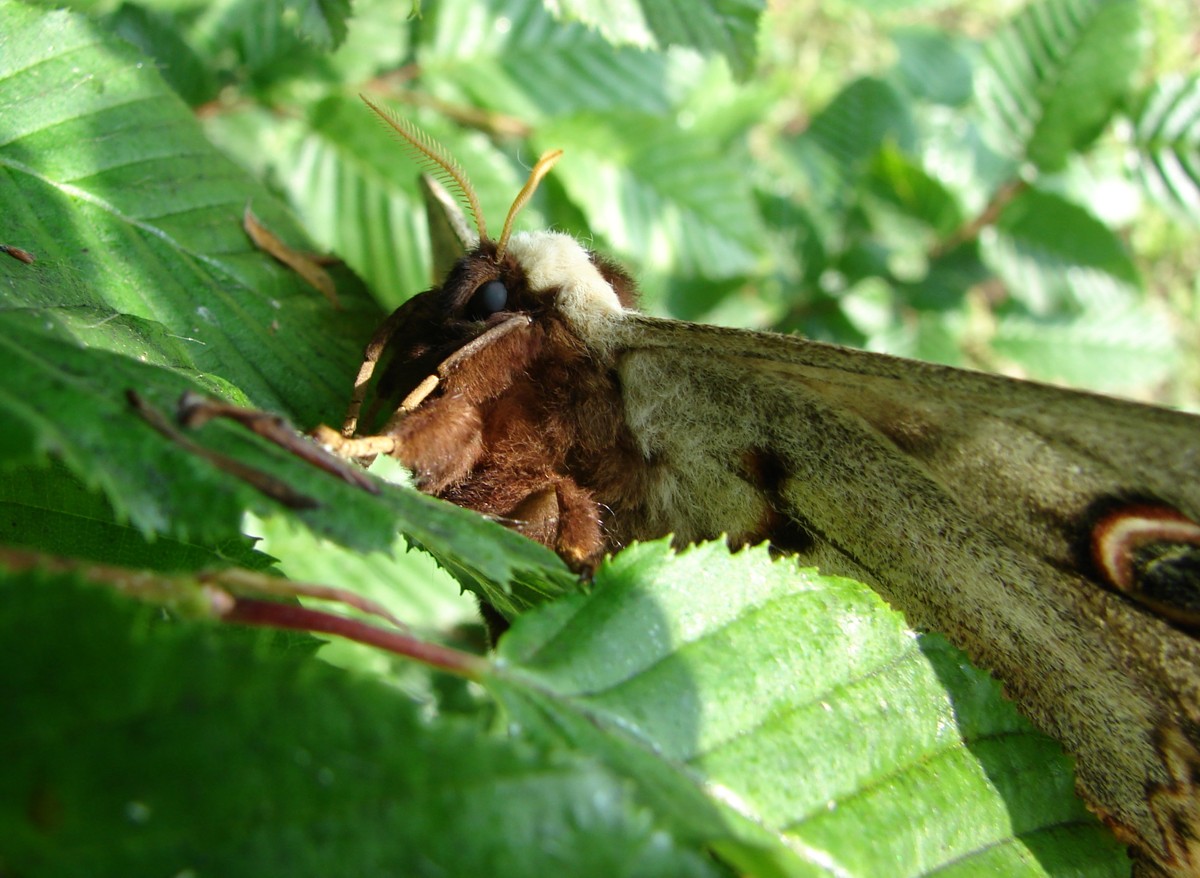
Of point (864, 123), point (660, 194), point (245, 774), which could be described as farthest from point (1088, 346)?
point (245, 774)

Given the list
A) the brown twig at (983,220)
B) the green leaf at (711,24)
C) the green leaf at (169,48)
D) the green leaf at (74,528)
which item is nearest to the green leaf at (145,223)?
the green leaf at (74,528)

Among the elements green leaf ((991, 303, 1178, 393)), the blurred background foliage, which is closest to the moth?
the blurred background foliage

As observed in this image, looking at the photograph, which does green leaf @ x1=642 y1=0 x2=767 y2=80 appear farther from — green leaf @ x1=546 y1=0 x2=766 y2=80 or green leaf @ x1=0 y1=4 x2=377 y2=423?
green leaf @ x1=0 y1=4 x2=377 y2=423

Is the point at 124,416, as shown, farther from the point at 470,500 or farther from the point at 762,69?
the point at 762,69

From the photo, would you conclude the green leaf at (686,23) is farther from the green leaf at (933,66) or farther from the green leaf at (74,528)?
the green leaf at (933,66)

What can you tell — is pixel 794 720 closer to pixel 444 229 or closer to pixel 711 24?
pixel 444 229
